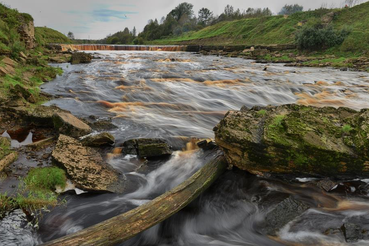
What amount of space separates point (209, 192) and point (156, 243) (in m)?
1.34

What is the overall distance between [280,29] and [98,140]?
48180 mm

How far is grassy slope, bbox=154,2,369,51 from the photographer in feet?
90.5

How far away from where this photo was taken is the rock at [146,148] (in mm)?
5250

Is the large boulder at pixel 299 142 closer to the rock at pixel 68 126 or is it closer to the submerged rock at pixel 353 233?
the submerged rock at pixel 353 233

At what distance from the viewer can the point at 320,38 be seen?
27922 millimetres

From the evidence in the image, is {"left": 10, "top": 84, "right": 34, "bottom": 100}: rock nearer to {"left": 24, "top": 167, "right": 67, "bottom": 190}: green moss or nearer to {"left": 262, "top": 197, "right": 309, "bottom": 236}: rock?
{"left": 24, "top": 167, "right": 67, "bottom": 190}: green moss

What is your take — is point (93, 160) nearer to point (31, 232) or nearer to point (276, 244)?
point (31, 232)

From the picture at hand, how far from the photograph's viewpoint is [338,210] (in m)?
3.68

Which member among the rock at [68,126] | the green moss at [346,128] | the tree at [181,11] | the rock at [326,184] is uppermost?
the tree at [181,11]

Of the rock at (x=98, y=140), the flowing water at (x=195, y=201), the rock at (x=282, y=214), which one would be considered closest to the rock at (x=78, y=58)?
the flowing water at (x=195, y=201)

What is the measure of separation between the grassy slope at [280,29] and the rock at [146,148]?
28.3m

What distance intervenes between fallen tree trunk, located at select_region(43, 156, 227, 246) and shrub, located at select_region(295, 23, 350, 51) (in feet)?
100

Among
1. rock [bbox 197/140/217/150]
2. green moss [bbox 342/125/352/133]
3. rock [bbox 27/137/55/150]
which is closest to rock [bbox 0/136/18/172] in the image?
rock [bbox 27/137/55/150]

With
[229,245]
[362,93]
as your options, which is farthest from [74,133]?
[362,93]
